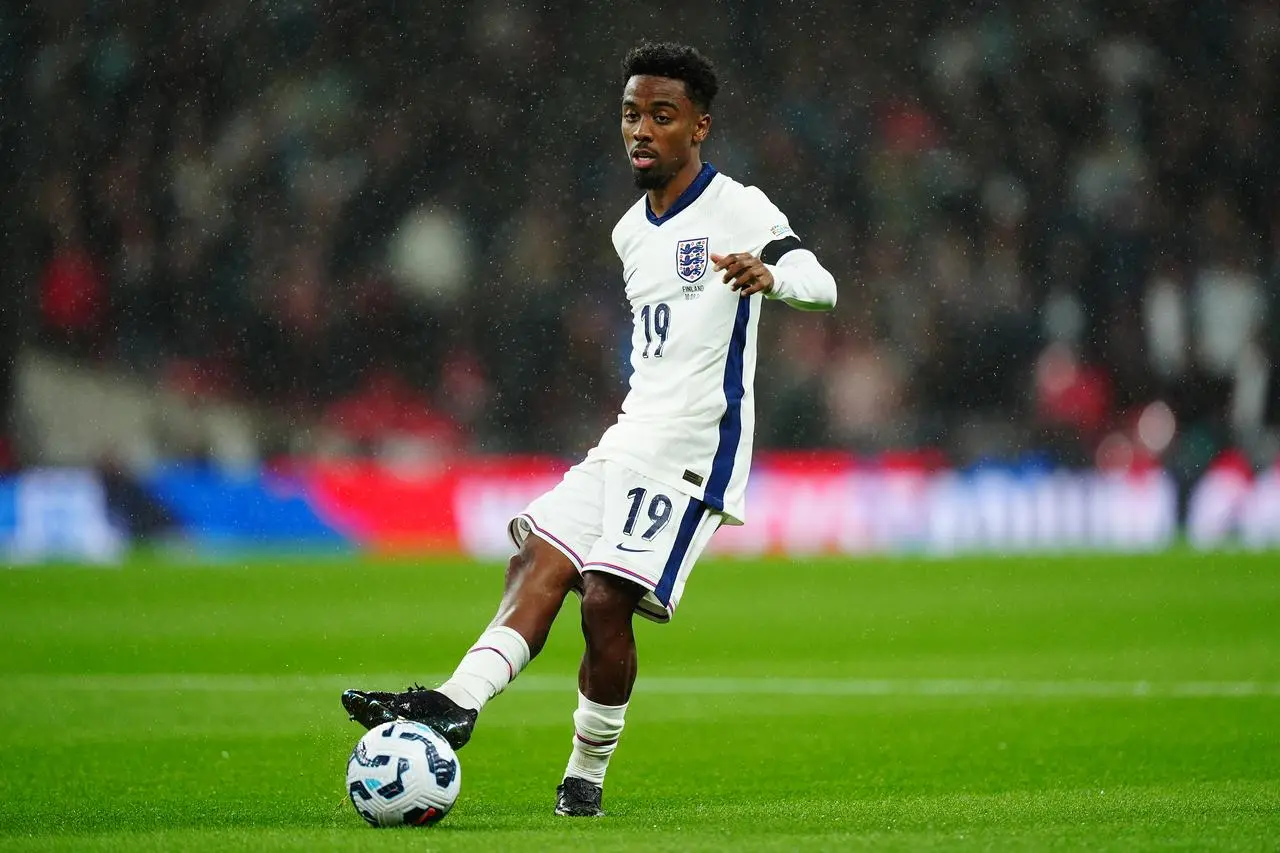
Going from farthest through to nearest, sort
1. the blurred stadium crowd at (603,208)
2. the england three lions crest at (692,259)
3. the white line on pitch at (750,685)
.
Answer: the blurred stadium crowd at (603,208) < the white line on pitch at (750,685) < the england three lions crest at (692,259)

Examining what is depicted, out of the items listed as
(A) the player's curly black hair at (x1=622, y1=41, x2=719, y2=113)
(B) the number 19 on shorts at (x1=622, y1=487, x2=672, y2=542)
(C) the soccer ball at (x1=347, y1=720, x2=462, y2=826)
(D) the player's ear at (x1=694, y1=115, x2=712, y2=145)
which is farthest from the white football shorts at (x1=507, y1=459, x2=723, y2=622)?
(A) the player's curly black hair at (x1=622, y1=41, x2=719, y2=113)

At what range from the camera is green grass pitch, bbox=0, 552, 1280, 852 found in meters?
4.70

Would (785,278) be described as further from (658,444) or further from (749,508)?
(749,508)

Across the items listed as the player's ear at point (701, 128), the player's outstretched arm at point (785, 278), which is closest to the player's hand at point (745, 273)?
the player's outstretched arm at point (785, 278)

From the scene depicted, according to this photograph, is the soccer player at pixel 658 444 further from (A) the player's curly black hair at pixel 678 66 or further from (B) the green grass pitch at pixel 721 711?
(B) the green grass pitch at pixel 721 711

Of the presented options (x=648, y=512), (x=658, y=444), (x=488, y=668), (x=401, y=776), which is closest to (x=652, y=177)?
(x=658, y=444)

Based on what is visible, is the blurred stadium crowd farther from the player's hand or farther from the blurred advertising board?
the player's hand

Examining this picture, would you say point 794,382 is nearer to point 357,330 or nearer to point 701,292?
point 357,330

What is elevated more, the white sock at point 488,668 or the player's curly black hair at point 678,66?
the player's curly black hair at point 678,66

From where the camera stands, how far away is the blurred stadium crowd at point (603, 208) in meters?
19.2

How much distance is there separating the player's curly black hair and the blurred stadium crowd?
1331 cm

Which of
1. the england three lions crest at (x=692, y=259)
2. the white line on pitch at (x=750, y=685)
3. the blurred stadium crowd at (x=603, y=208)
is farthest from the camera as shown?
the blurred stadium crowd at (x=603, y=208)

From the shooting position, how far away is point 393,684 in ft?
28.5

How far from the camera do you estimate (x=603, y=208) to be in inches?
822
